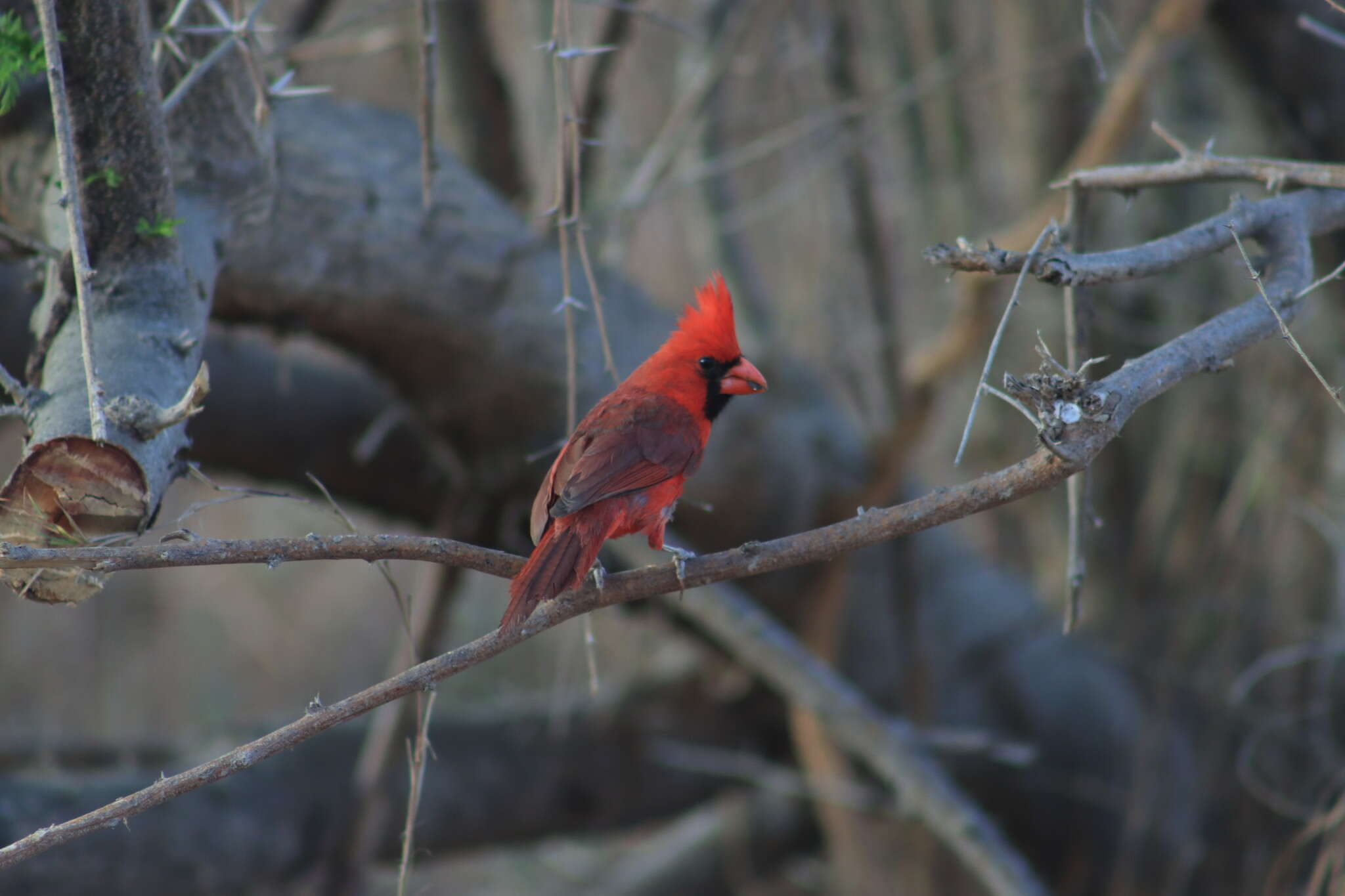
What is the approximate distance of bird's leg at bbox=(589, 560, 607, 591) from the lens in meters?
1.76

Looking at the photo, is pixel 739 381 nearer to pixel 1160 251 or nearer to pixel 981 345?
pixel 1160 251

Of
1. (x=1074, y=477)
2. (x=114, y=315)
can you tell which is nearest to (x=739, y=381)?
(x=1074, y=477)

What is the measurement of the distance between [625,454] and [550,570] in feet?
1.61

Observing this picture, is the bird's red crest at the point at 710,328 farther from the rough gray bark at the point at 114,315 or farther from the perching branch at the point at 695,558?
the rough gray bark at the point at 114,315

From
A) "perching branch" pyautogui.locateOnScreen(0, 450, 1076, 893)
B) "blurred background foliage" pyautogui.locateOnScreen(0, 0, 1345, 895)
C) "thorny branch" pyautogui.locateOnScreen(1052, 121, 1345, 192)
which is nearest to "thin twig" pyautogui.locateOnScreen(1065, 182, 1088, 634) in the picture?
"thorny branch" pyautogui.locateOnScreen(1052, 121, 1345, 192)

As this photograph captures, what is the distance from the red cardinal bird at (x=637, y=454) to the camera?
6.08ft

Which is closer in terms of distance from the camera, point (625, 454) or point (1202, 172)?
point (1202, 172)

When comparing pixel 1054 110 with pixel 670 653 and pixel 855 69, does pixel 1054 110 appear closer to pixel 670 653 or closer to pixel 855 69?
pixel 855 69

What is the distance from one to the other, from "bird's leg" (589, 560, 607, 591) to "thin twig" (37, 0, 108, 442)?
735 millimetres

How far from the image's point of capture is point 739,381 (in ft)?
8.80

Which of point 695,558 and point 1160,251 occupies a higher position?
point 1160,251

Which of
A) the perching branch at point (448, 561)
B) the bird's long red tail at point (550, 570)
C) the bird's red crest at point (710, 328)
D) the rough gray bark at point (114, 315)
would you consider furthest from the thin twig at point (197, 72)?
the bird's red crest at point (710, 328)

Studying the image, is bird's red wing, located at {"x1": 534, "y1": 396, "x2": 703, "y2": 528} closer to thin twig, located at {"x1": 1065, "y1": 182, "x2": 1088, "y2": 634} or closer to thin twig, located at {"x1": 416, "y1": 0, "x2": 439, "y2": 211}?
thin twig, located at {"x1": 416, "y1": 0, "x2": 439, "y2": 211}

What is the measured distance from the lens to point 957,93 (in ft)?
19.0
